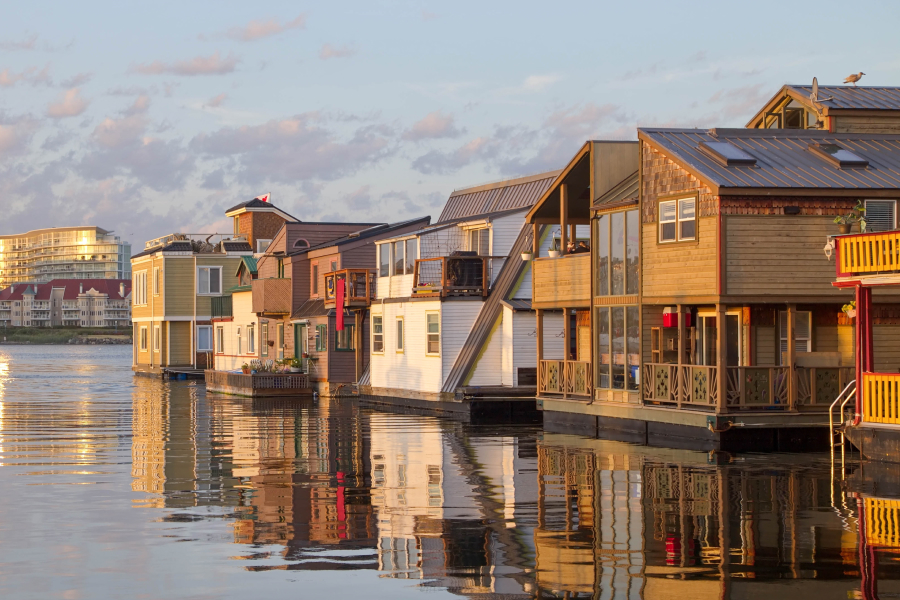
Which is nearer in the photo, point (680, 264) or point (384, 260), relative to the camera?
point (680, 264)

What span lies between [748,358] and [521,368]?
12983mm

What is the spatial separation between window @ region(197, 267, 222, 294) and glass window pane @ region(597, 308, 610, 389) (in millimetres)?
48444

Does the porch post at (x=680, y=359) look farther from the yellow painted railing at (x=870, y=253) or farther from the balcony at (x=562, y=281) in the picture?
the yellow painted railing at (x=870, y=253)

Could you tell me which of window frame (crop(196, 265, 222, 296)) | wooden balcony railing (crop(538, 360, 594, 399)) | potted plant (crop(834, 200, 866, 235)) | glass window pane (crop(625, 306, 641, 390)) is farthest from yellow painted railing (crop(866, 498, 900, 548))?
window frame (crop(196, 265, 222, 296))

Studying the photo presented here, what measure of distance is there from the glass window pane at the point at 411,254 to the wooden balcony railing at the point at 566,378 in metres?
11.1

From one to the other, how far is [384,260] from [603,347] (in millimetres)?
18096

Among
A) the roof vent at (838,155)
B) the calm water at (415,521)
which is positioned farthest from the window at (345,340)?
the roof vent at (838,155)

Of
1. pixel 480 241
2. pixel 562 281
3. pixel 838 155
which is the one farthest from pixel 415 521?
pixel 480 241

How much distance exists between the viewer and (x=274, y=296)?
61.9 metres

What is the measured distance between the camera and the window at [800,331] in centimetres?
3136

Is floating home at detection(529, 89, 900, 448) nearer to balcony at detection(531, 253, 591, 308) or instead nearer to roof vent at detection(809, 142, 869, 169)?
roof vent at detection(809, 142, 869, 169)

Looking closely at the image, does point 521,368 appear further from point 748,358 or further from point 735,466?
point 735,466

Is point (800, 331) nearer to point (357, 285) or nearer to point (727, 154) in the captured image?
point (727, 154)

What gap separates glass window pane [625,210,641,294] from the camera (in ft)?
108
